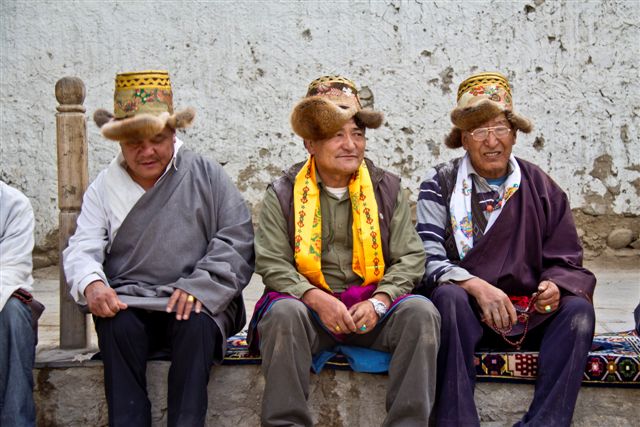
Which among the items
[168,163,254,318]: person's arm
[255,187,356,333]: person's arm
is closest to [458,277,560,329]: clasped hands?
[255,187,356,333]: person's arm

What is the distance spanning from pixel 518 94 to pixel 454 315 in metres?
3.77

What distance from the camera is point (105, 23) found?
7086 mm

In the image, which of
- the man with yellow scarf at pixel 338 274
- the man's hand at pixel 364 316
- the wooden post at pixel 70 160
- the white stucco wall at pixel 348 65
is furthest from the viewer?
the white stucco wall at pixel 348 65

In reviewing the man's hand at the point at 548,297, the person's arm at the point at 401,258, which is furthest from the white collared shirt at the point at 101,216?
the man's hand at the point at 548,297

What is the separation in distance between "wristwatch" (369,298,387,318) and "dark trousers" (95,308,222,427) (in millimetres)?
707

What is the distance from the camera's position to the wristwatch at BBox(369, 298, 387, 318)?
374 cm

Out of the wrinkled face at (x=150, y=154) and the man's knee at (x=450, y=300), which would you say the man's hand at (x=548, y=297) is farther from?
the wrinkled face at (x=150, y=154)

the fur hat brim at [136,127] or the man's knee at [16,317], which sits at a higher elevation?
the fur hat brim at [136,127]

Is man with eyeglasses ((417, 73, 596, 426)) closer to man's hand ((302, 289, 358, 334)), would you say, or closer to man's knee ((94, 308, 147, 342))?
man's hand ((302, 289, 358, 334))

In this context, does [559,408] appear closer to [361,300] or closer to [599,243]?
[361,300]

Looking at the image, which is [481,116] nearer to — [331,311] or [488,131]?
[488,131]

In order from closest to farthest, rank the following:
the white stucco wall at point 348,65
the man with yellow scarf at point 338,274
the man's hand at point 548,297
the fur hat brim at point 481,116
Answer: the man with yellow scarf at point 338,274 → the man's hand at point 548,297 → the fur hat brim at point 481,116 → the white stucco wall at point 348,65

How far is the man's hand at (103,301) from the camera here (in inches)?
148

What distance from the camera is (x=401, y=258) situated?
156 inches
